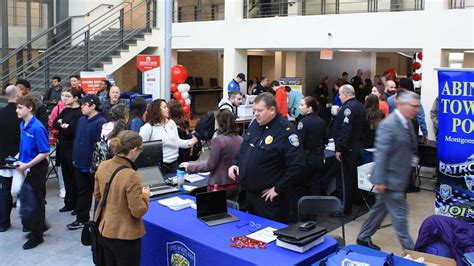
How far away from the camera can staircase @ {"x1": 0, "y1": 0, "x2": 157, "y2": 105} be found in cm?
1339

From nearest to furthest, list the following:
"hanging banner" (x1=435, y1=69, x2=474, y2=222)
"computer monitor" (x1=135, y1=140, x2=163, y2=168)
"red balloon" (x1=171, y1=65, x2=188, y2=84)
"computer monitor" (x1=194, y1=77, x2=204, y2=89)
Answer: "hanging banner" (x1=435, y1=69, x2=474, y2=222)
"computer monitor" (x1=135, y1=140, x2=163, y2=168)
"red balloon" (x1=171, y1=65, x2=188, y2=84)
"computer monitor" (x1=194, y1=77, x2=204, y2=89)

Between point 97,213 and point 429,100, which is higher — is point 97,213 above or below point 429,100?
below

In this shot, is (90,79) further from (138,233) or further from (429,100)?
(138,233)

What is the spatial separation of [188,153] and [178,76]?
6.99m

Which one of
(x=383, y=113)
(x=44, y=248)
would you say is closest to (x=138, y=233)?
(x=44, y=248)

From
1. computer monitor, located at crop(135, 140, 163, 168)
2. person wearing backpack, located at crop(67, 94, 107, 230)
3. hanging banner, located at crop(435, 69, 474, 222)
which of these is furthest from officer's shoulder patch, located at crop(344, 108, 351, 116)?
person wearing backpack, located at crop(67, 94, 107, 230)

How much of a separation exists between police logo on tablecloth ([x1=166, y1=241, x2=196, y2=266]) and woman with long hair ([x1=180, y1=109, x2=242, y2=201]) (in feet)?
3.96

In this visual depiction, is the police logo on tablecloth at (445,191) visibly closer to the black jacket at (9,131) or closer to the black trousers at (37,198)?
the black trousers at (37,198)

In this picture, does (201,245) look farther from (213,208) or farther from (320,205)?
(320,205)

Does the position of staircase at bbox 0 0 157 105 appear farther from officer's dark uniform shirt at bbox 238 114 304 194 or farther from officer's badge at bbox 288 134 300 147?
officer's badge at bbox 288 134 300 147

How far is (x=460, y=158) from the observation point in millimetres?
4797

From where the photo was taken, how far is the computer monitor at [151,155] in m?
5.28

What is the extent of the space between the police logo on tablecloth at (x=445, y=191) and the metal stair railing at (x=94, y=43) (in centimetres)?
1055

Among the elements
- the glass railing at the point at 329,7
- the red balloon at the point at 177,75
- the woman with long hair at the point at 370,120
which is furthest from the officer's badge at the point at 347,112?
the red balloon at the point at 177,75
